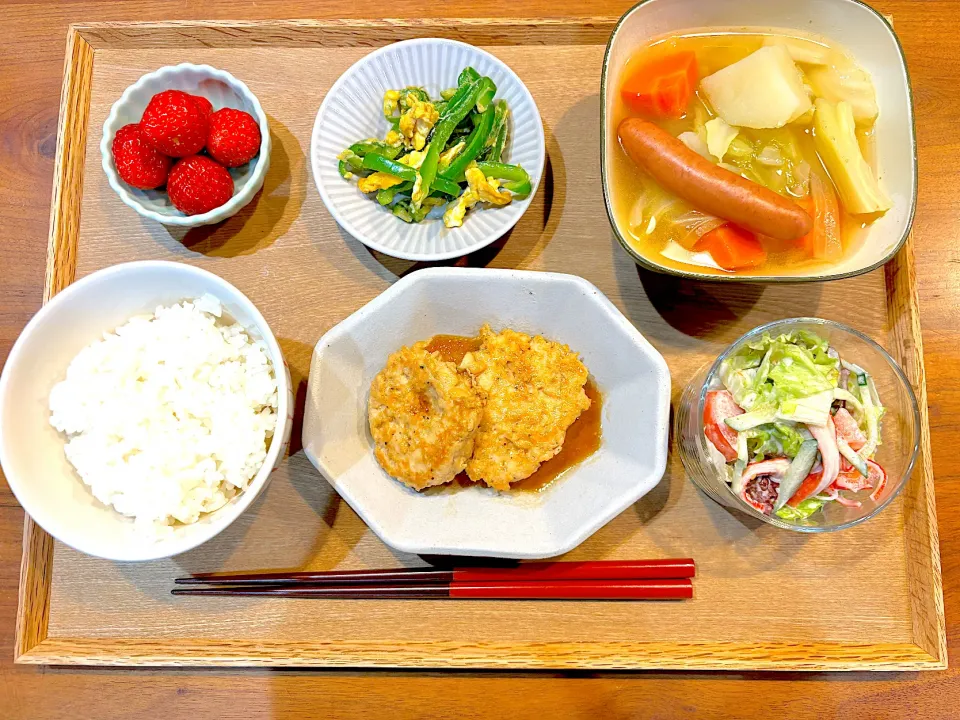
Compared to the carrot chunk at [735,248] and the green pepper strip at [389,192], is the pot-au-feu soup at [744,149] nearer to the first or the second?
the carrot chunk at [735,248]

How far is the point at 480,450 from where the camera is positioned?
2.06 meters

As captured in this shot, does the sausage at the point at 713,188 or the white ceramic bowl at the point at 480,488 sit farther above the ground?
the sausage at the point at 713,188

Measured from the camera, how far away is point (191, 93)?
2.24 meters

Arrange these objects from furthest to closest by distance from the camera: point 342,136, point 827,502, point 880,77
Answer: point 342,136
point 880,77
point 827,502

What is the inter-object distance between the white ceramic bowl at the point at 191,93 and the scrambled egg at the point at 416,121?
0.46 meters

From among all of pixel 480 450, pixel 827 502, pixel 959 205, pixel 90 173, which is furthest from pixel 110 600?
pixel 959 205

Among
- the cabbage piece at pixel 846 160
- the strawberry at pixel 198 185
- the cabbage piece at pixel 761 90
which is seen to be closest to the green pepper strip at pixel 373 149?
the strawberry at pixel 198 185

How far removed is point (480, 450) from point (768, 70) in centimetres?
147

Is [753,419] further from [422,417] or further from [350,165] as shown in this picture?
[350,165]

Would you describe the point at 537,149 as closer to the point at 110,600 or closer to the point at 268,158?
the point at 268,158

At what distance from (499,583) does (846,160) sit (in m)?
1.71

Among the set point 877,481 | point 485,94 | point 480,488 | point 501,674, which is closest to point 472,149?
point 485,94

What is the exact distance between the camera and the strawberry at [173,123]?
80.3 inches

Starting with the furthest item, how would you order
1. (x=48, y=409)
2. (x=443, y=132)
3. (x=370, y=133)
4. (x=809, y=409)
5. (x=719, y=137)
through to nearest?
(x=370, y=133) < (x=443, y=132) < (x=719, y=137) < (x=48, y=409) < (x=809, y=409)
